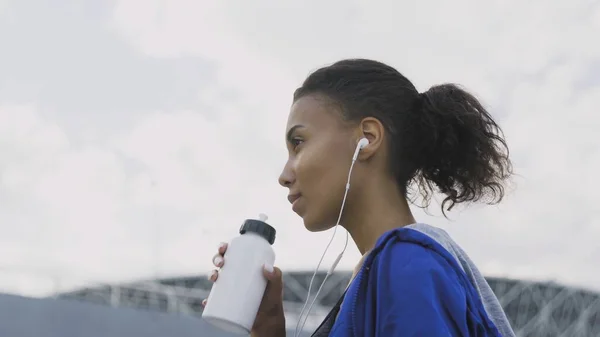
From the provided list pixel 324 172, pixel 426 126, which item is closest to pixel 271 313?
pixel 324 172

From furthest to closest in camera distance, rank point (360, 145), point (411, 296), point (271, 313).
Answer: point (271, 313) < point (360, 145) < point (411, 296)

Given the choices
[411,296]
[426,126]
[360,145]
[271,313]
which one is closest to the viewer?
[411,296]

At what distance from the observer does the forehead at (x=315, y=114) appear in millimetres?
1897

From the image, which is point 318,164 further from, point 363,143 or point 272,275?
point 272,275

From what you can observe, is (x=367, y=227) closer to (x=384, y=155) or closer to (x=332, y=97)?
(x=384, y=155)

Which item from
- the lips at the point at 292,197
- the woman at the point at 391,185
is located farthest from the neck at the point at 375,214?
the lips at the point at 292,197

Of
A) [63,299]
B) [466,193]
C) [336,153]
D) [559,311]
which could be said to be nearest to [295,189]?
[336,153]

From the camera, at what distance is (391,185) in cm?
190

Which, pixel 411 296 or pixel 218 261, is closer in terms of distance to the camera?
pixel 411 296

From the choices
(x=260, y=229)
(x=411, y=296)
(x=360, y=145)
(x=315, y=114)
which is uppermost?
(x=315, y=114)

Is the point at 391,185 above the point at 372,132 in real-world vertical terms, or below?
below

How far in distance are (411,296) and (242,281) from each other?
52 centimetres

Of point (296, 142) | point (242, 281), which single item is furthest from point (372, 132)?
point (242, 281)

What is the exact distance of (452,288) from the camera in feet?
4.75
